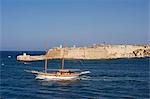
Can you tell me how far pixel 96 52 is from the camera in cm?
12312

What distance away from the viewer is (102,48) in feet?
406

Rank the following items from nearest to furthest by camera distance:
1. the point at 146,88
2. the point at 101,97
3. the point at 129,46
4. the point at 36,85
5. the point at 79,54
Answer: the point at 101,97 → the point at 146,88 → the point at 36,85 → the point at 79,54 → the point at 129,46

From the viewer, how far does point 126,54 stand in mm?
129250

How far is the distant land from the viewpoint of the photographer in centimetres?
12112

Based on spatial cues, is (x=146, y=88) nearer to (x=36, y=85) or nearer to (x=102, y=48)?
(x=36, y=85)

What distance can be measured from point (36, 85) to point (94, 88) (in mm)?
7272

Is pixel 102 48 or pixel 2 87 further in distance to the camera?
A: pixel 102 48

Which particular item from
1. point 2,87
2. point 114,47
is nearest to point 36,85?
point 2,87

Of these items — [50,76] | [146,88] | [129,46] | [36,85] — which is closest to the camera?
[146,88]

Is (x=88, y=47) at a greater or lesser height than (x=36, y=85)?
greater

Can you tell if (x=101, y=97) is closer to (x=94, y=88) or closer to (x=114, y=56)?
(x=94, y=88)

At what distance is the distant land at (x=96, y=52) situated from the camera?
12112 cm

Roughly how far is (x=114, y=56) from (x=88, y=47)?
8.65 meters

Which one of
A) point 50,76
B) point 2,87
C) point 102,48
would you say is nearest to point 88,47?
point 102,48
